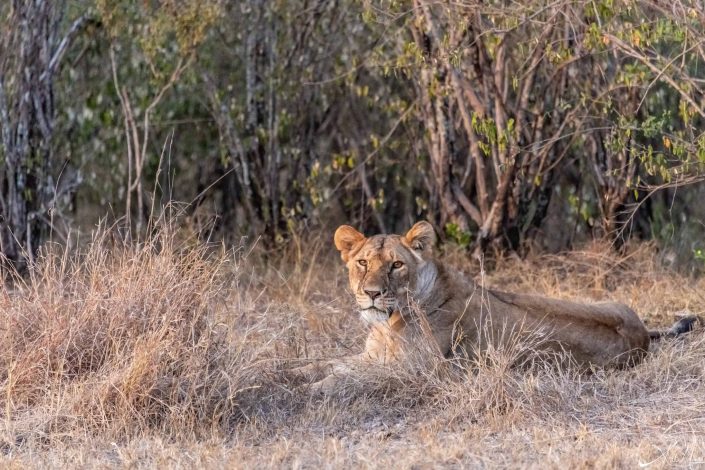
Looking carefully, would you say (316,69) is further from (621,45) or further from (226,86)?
(621,45)

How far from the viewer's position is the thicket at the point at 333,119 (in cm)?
849

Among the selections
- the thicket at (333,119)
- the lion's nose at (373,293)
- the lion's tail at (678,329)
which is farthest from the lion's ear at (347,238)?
the lion's tail at (678,329)

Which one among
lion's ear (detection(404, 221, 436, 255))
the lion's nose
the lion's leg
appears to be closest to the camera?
the lion's leg

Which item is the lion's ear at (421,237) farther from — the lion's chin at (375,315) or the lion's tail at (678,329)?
the lion's tail at (678,329)

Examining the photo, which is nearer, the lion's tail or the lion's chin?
the lion's chin

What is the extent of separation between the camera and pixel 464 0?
7.48m

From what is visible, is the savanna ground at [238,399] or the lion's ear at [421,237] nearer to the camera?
the savanna ground at [238,399]

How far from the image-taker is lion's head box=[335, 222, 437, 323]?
5.97m

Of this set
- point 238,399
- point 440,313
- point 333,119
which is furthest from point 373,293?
point 333,119

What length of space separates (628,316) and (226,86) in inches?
176

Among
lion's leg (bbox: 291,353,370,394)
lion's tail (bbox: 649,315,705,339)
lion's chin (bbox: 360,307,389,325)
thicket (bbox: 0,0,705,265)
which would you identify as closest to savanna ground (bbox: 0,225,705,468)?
lion's leg (bbox: 291,353,370,394)

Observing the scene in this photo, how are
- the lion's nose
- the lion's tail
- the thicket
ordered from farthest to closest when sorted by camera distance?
1. the thicket
2. the lion's tail
3. the lion's nose

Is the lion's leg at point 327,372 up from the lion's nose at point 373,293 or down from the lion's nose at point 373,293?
down

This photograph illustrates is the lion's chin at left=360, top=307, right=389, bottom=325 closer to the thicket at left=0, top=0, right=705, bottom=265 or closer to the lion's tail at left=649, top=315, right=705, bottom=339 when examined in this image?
the lion's tail at left=649, top=315, right=705, bottom=339
